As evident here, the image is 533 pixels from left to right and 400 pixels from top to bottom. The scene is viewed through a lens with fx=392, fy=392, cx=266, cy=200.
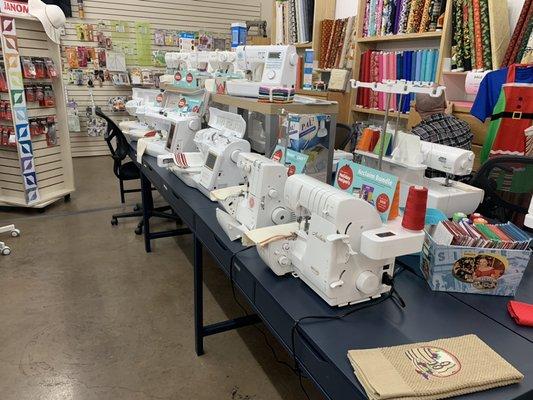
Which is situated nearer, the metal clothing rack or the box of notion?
the box of notion

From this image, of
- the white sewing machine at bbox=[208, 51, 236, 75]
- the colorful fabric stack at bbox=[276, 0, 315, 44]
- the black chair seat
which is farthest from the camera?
the colorful fabric stack at bbox=[276, 0, 315, 44]

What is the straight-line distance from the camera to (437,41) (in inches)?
132

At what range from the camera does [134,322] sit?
8.02 ft

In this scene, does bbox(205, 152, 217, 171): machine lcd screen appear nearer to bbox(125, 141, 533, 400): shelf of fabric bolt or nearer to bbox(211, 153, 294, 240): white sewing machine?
bbox(211, 153, 294, 240): white sewing machine

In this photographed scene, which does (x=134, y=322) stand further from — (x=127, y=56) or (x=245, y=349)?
(x=127, y=56)

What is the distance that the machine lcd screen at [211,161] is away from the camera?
208 centimetres

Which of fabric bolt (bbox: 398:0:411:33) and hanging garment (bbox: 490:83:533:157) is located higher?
fabric bolt (bbox: 398:0:411:33)

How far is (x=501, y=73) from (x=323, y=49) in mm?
2091

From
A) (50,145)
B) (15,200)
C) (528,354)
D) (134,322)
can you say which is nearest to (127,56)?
(50,145)

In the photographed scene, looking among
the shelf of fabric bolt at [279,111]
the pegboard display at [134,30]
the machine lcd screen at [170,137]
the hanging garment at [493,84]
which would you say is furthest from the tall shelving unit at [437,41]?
the pegboard display at [134,30]

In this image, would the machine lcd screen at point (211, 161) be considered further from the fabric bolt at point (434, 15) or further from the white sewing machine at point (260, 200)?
the fabric bolt at point (434, 15)

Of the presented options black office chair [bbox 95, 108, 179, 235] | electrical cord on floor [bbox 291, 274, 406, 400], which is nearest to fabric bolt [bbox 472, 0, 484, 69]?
electrical cord on floor [bbox 291, 274, 406, 400]

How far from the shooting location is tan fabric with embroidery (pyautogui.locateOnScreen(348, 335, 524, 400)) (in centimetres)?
81

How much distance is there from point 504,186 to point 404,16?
1919 mm
